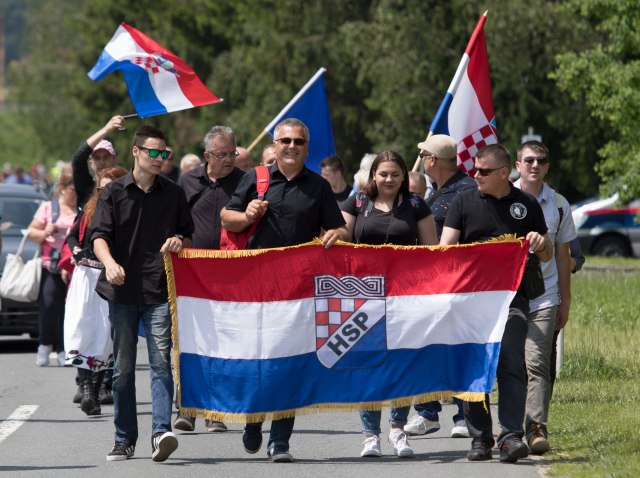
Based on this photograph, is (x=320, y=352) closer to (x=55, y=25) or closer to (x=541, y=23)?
(x=541, y=23)

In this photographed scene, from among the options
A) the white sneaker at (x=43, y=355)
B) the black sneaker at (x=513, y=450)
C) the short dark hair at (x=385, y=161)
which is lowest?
the white sneaker at (x=43, y=355)

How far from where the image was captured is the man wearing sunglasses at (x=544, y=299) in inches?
355

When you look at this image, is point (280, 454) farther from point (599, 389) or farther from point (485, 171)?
point (599, 389)

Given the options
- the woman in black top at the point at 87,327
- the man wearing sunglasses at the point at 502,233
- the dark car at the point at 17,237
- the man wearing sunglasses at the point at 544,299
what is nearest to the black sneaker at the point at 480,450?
the man wearing sunglasses at the point at 502,233

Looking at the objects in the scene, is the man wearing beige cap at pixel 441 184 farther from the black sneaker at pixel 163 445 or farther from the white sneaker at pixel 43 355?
the white sneaker at pixel 43 355

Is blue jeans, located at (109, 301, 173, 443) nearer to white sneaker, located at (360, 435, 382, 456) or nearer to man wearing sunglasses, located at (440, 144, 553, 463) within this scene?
white sneaker, located at (360, 435, 382, 456)

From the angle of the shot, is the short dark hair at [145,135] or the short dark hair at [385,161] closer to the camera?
the short dark hair at [145,135]

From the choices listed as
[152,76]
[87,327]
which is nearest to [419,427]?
[87,327]

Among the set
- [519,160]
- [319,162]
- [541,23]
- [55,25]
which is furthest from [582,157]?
[55,25]

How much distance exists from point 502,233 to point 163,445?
7.67 ft

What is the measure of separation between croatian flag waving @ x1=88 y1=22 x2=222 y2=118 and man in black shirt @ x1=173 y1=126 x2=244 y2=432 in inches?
77.8

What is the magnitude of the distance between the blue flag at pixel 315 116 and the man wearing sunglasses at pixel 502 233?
6485 millimetres

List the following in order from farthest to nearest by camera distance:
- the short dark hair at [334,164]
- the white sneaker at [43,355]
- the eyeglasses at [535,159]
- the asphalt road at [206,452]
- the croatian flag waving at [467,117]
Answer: the white sneaker at [43,355]
the short dark hair at [334,164]
the croatian flag waving at [467,117]
the eyeglasses at [535,159]
the asphalt road at [206,452]

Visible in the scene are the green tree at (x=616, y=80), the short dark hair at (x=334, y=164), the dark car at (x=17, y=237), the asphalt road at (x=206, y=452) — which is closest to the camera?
the asphalt road at (x=206, y=452)
